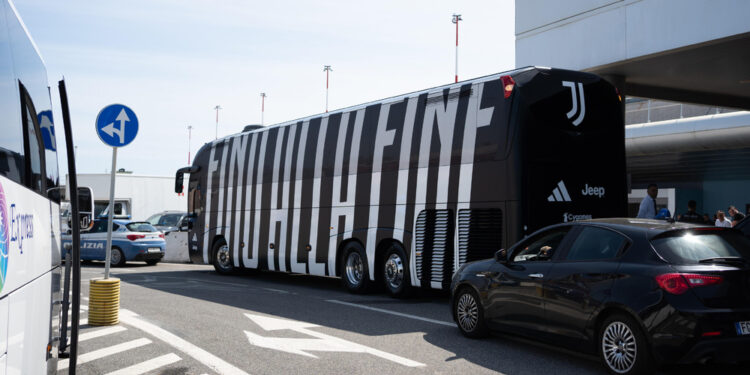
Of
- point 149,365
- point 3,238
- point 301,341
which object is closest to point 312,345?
point 301,341

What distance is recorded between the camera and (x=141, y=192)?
44562mm

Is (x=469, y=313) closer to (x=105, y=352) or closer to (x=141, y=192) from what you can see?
(x=105, y=352)

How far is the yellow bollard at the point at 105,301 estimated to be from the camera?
9.79 m

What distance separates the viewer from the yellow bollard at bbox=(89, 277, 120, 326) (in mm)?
9789

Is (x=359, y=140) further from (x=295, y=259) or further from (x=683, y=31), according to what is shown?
(x=683, y=31)

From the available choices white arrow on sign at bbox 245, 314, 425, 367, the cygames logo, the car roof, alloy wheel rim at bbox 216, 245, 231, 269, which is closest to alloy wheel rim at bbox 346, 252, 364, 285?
white arrow on sign at bbox 245, 314, 425, 367

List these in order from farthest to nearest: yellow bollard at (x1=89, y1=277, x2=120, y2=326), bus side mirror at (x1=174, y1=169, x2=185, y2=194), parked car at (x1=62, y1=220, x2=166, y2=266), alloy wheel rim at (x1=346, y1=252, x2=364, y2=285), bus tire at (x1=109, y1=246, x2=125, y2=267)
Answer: bus tire at (x1=109, y1=246, x2=125, y2=267) < parked car at (x1=62, y1=220, x2=166, y2=266) < bus side mirror at (x1=174, y1=169, x2=185, y2=194) < alloy wheel rim at (x1=346, y1=252, x2=364, y2=285) < yellow bollard at (x1=89, y1=277, x2=120, y2=326)

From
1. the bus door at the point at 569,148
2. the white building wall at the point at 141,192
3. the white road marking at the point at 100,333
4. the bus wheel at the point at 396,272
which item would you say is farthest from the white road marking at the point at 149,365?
the white building wall at the point at 141,192

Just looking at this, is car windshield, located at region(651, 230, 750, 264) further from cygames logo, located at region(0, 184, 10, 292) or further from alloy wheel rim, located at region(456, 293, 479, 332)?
cygames logo, located at region(0, 184, 10, 292)

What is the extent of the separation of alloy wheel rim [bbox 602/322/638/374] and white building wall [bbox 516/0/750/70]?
8.03m

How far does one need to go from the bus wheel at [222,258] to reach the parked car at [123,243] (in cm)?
445

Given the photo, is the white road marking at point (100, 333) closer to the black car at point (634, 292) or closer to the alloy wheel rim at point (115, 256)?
the black car at point (634, 292)

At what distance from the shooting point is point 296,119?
1655 centimetres

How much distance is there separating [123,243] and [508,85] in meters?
15.9
